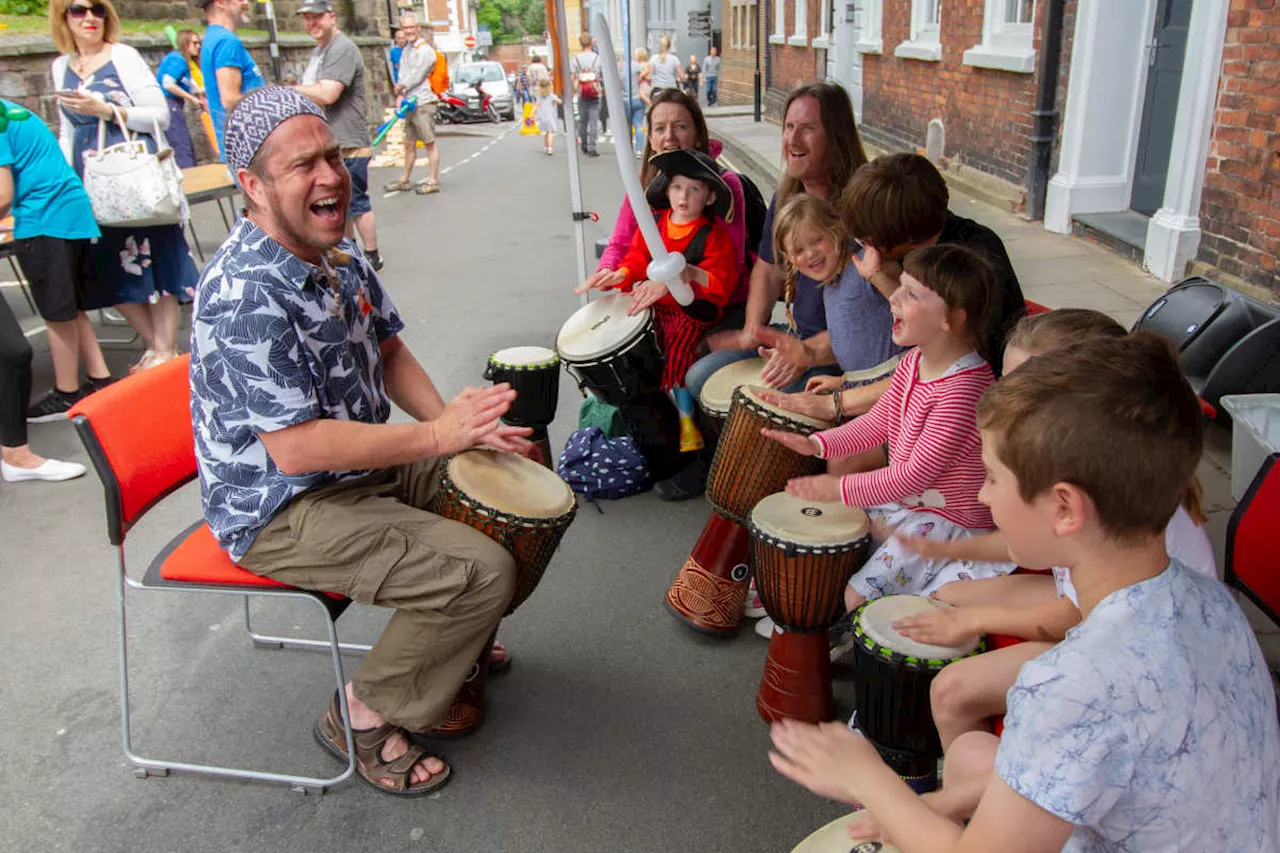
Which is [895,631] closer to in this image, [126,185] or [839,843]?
[839,843]

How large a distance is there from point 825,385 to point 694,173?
3.78 ft

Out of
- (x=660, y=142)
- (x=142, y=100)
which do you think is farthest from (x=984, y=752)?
(x=142, y=100)

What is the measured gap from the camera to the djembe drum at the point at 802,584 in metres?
2.29

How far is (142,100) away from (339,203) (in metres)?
3.43

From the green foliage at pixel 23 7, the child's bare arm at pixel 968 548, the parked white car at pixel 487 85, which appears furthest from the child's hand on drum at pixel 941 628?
the parked white car at pixel 487 85

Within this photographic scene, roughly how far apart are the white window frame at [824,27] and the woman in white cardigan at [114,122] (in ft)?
36.4

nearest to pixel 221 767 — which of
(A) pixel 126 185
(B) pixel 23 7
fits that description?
(A) pixel 126 185

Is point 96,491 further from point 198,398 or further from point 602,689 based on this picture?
point 602,689

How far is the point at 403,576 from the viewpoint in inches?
86.6

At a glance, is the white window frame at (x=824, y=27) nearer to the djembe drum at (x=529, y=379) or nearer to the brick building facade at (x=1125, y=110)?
the brick building facade at (x=1125, y=110)

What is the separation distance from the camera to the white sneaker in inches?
161

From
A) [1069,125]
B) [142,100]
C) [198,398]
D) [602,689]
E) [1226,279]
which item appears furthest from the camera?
[1069,125]

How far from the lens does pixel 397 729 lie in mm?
2422

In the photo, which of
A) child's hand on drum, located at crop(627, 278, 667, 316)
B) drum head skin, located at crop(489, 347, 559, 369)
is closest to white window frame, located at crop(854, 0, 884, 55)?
child's hand on drum, located at crop(627, 278, 667, 316)
